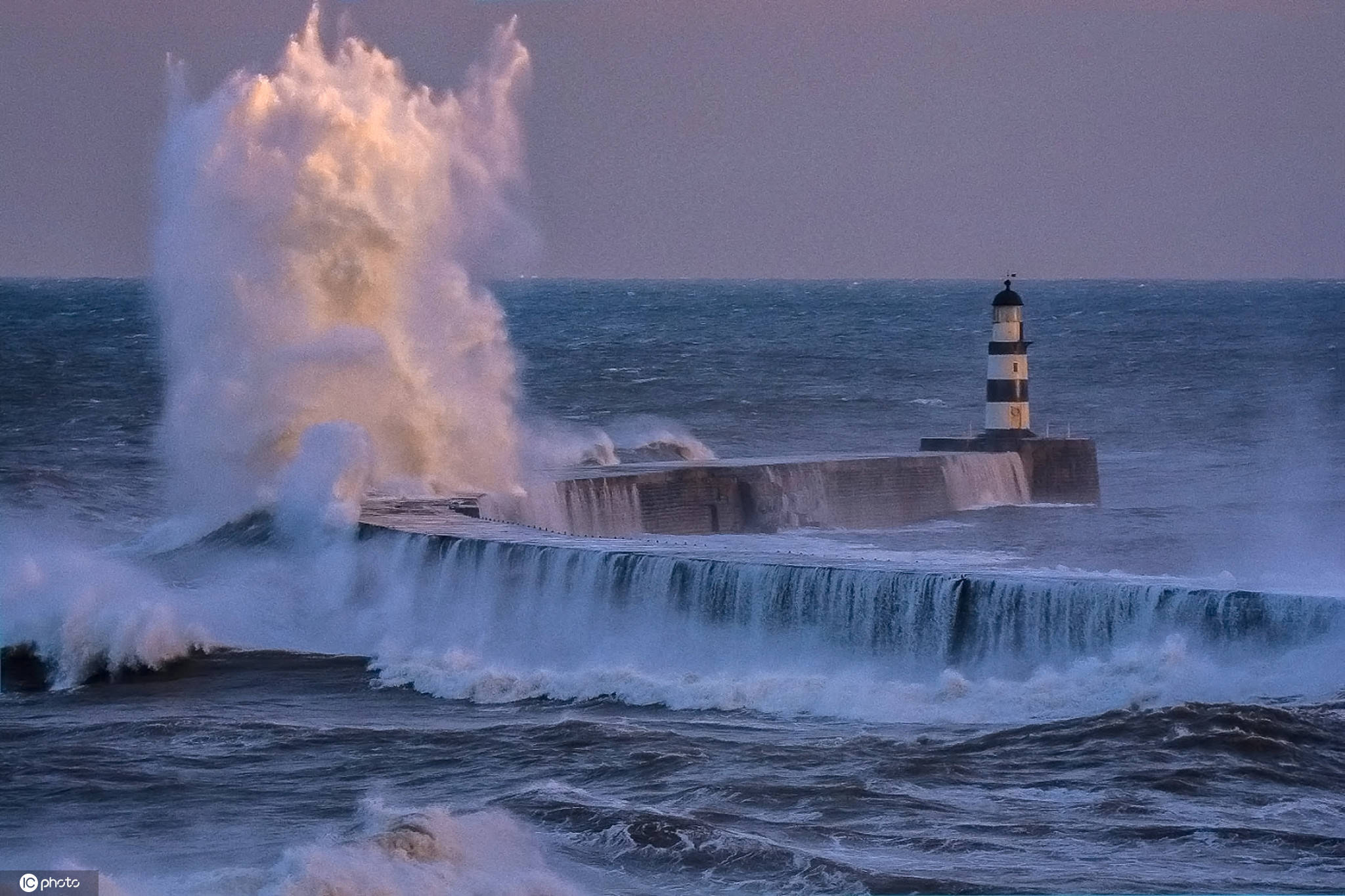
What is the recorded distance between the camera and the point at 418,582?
41.5 feet

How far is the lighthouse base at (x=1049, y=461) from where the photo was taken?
59.3 ft

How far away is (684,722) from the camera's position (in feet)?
33.1

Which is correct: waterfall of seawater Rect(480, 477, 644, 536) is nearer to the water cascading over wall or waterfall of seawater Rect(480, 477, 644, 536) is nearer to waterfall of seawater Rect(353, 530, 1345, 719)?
the water cascading over wall

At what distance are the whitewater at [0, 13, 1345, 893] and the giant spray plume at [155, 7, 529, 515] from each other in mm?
32

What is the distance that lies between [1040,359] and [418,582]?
28873mm

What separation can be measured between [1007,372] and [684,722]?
28.0 feet

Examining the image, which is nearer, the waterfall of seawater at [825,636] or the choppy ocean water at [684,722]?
the choppy ocean water at [684,722]

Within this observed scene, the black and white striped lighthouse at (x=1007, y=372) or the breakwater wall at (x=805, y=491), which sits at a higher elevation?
the black and white striped lighthouse at (x=1007, y=372)

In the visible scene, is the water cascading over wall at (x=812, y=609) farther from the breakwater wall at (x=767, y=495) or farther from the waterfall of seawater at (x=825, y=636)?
the breakwater wall at (x=767, y=495)

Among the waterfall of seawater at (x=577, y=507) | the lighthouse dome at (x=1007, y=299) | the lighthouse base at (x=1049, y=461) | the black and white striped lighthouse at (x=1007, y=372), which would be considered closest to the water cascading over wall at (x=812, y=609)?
the waterfall of seawater at (x=577, y=507)

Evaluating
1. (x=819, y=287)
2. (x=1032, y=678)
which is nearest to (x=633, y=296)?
(x=819, y=287)

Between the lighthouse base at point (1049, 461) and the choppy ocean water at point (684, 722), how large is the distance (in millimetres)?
433

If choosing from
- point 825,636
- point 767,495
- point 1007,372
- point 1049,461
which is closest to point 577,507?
point 767,495

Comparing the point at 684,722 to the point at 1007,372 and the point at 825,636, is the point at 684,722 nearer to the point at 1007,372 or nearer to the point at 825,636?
the point at 825,636
